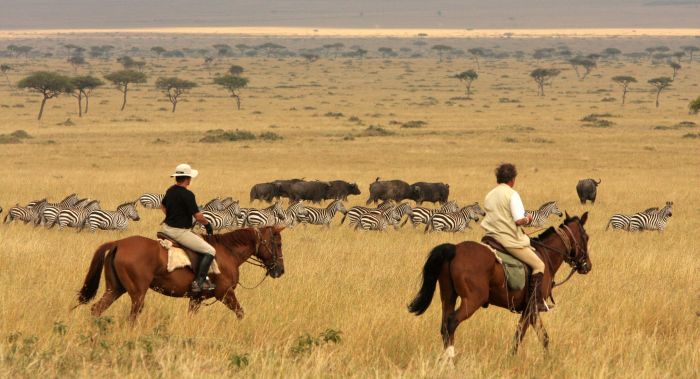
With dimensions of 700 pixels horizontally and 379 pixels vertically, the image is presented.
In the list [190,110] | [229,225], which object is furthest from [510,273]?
[190,110]

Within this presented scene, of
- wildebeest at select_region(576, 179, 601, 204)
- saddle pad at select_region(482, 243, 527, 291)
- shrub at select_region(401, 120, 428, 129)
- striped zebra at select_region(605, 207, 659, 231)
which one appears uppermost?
saddle pad at select_region(482, 243, 527, 291)

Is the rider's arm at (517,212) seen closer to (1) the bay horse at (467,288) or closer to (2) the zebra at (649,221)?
(1) the bay horse at (467,288)

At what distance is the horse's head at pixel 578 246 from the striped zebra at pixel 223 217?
1154cm

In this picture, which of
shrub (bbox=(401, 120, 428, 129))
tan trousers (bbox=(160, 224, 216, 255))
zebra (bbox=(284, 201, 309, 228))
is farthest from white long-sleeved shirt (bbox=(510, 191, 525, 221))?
shrub (bbox=(401, 120, 428, 129))

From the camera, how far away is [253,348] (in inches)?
380

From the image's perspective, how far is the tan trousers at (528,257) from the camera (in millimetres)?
Result: 9820

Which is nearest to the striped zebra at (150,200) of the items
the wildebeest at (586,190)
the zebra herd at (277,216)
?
the zebra herd at (277,216)

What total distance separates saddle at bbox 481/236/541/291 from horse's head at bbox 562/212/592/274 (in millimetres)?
803

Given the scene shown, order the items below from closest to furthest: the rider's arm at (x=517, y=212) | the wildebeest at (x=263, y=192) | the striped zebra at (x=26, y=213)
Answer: the rider's arm at (x=517, y=212) → the striped zebra at (x=26, y=213) → the wildebeest at (x=263, y=192)

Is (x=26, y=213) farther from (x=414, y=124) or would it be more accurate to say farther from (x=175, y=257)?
(x=414, y=124)

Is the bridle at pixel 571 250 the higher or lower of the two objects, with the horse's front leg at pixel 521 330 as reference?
higher

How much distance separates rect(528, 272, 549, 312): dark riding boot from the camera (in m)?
9.84

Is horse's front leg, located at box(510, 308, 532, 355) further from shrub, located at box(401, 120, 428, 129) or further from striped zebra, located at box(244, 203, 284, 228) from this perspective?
shrub, located at box(401, 120, 428, 129)

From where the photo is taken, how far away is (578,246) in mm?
10523
